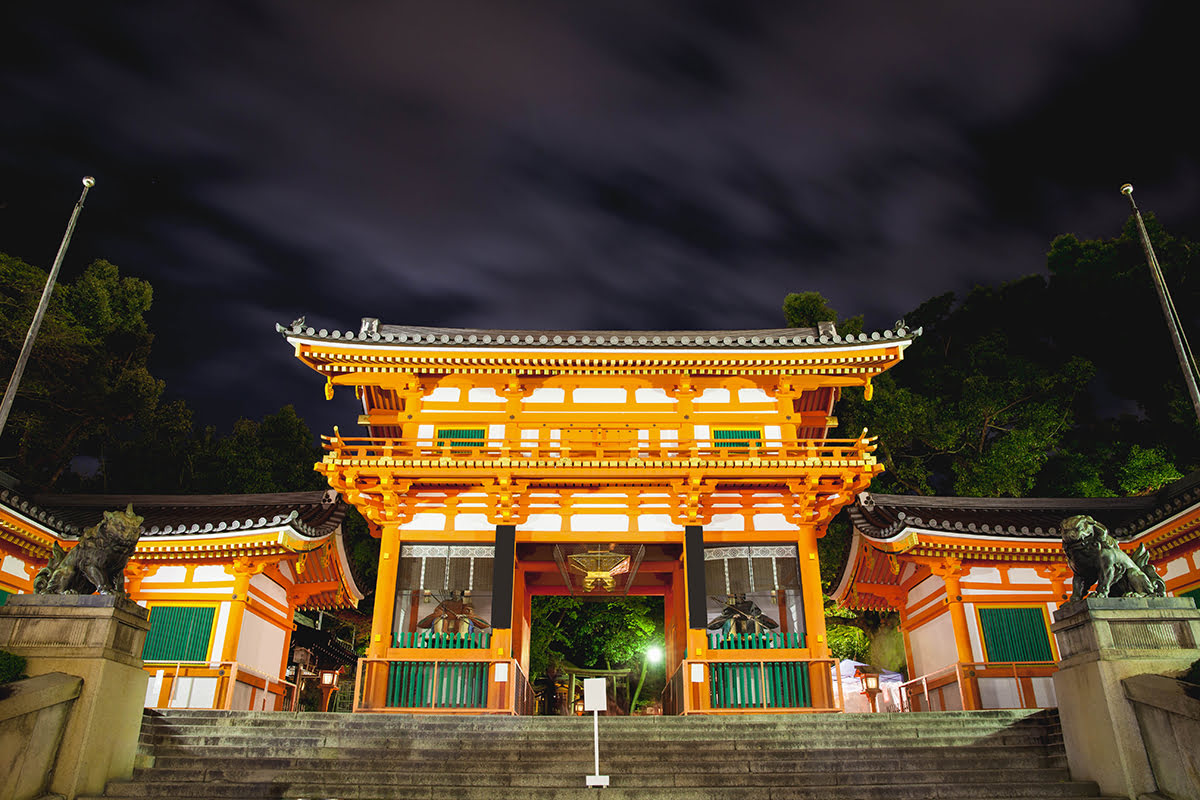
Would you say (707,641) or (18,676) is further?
(707,641)

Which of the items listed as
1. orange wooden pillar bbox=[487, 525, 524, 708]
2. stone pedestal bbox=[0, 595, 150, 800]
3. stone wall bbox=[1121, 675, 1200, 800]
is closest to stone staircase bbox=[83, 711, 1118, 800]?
stone pedestal bbox=[0, 595, 150, 800]

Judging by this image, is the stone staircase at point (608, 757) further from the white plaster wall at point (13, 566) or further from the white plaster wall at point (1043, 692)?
the white plaster wall at point (13, 566)

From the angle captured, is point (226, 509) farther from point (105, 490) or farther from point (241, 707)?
point (105, 490)

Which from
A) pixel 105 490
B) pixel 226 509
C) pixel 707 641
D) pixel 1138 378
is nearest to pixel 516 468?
pixel 707 641

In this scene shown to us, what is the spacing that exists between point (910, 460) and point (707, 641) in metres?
17.5

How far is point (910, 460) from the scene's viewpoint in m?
28.7

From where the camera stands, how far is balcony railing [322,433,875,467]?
14984 millimetres

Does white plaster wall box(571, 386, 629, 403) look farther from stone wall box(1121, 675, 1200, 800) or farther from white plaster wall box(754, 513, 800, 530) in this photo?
stone wall box(1121, 675, 1200, 800)

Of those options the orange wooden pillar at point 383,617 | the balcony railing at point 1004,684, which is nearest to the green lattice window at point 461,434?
the orange wooden pillar at point 383,617

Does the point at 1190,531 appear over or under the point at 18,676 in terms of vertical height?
over

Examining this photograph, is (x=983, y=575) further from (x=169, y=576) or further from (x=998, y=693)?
(x=169, y=576)

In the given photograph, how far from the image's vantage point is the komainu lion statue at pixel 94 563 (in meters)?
8.70

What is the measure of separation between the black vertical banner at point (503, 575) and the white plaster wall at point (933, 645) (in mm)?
9589

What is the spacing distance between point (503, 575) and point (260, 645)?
6781mm
